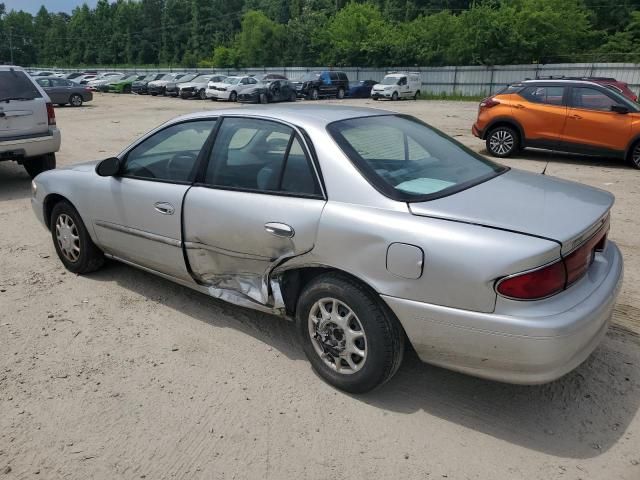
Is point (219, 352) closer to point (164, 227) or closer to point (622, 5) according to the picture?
point (164, 227)

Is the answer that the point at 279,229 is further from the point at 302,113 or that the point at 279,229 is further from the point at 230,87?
the point at 230,87

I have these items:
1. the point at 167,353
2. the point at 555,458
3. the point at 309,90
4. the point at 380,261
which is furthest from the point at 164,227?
the point at 309,90

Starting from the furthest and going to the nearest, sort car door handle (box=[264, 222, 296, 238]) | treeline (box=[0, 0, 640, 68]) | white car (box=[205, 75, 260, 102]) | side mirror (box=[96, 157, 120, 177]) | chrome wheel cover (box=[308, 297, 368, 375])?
treeline (box=[0, 0, 640, 68])
white car (box=[205, 75, 260, 102])
side mirror (box=[96, 157, 120, 177])
car door handle (box=[264, 222, 296, 238])
chrome wheel cover (box=[308, 297, 368, 375])

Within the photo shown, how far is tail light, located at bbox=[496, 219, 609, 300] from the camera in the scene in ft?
8.07

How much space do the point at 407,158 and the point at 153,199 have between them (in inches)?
71.9

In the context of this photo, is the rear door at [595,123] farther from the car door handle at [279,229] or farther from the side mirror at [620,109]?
the car door handle at [279,229]

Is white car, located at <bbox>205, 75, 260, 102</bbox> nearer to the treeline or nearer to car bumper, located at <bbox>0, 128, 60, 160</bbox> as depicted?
the treeline

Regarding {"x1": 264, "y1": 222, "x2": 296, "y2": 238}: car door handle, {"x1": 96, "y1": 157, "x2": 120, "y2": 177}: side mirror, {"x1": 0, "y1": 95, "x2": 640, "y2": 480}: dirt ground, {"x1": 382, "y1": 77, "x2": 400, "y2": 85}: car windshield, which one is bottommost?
{"x1": 0, "y1": 95, "x2": 640, "y2": 480}: dirt ground

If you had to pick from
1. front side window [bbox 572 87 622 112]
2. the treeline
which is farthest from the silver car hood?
the treeline

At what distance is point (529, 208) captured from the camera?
2861 mm

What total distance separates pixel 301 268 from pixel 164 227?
122 centimetres

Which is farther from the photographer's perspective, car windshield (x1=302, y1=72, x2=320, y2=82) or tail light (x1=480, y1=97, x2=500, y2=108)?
car windshield (x1=302, y1=72, x2=320, y2=82)

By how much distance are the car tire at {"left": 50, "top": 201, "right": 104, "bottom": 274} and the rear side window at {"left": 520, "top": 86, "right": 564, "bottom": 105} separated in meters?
9.13

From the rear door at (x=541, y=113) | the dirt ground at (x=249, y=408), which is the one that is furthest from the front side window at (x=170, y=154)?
the rear door at (x=541, y=113)
